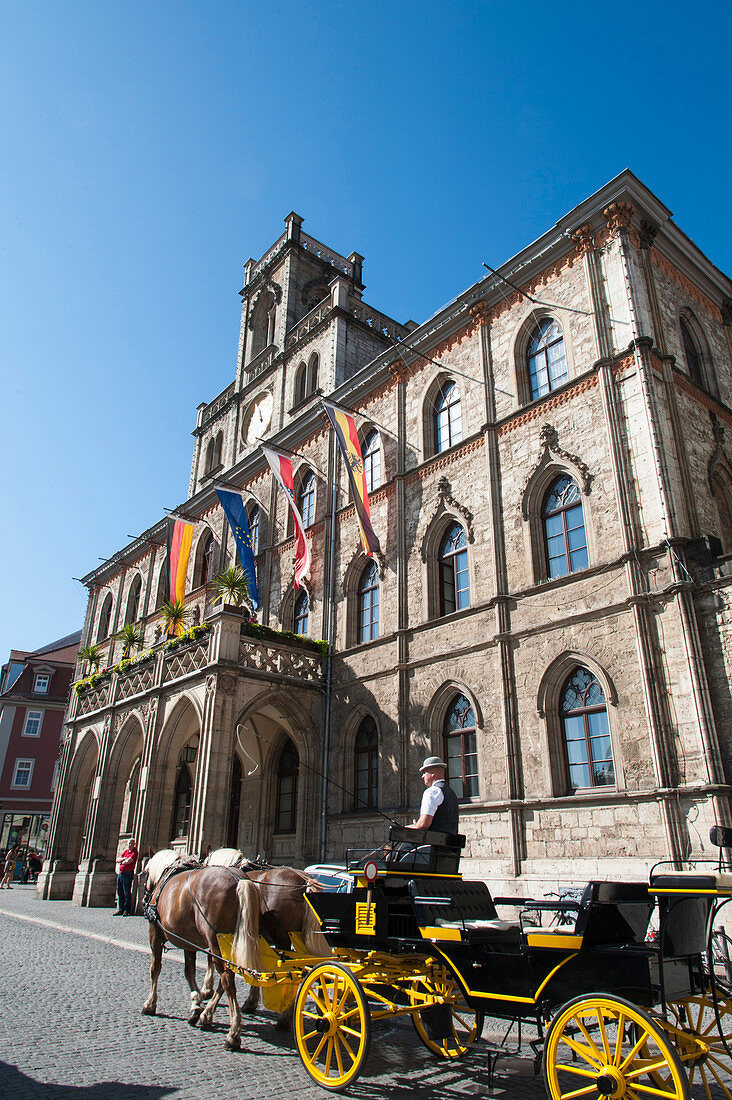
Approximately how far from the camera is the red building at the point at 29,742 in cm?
Result: 4337

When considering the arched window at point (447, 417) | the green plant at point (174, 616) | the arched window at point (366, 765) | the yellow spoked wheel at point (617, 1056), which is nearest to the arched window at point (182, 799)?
the green plant at point (174, 616)

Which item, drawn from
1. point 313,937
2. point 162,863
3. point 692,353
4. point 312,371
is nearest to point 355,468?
point 692,353

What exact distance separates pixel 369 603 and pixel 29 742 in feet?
115

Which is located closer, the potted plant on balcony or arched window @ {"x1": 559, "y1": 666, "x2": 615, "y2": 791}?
arched window @ {"x1": 559, "y1": 666, "x2": 615, "y2": 791}

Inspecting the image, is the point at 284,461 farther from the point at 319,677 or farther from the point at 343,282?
the point at 343,282

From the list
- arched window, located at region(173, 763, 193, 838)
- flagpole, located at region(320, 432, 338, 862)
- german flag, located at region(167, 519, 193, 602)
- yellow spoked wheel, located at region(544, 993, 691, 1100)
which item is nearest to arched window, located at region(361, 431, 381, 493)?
flagpole, located at region(320, 432, 338, 862)

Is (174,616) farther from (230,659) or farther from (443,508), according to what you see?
(443,508)

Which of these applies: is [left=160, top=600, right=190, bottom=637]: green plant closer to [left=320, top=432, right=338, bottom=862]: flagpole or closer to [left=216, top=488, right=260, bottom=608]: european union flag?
[left=216, top=488, right=260, bottom=608]: european union flag

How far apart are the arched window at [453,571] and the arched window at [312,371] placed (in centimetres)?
1076

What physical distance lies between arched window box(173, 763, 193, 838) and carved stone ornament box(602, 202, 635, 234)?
2008 cm

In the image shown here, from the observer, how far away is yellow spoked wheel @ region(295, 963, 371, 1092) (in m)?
5.07

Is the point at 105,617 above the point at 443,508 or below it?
above

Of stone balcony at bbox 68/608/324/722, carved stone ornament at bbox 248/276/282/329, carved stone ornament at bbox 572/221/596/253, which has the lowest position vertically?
stone balcony at bbox 68/608/324/722

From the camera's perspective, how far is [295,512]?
19297 millimetres
